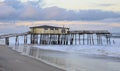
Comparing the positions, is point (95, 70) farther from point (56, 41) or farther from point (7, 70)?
point (56, 41)

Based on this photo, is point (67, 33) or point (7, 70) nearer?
point (7, 70)

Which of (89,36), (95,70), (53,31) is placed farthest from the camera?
(89,36)

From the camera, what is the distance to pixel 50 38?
9262 centimetres

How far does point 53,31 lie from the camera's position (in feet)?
298

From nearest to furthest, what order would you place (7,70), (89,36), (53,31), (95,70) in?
(7,70), (95,70), (53,31), (89,36)

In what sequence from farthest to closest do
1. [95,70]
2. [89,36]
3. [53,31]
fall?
[89,36]
[53,31]
[95,70]

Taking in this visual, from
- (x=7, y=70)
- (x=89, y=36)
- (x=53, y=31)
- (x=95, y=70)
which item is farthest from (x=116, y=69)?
(x=89, y=36)

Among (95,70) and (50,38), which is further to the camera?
(50,38)

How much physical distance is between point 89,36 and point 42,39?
16.3 metres

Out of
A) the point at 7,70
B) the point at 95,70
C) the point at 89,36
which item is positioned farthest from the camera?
the point at 89,36

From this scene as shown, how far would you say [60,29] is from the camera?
9194 centimetres

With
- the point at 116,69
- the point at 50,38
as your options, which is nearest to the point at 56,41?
the point at 50,38

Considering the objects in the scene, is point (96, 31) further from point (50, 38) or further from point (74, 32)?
point (50, 38)

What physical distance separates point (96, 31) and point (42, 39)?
15885mm
